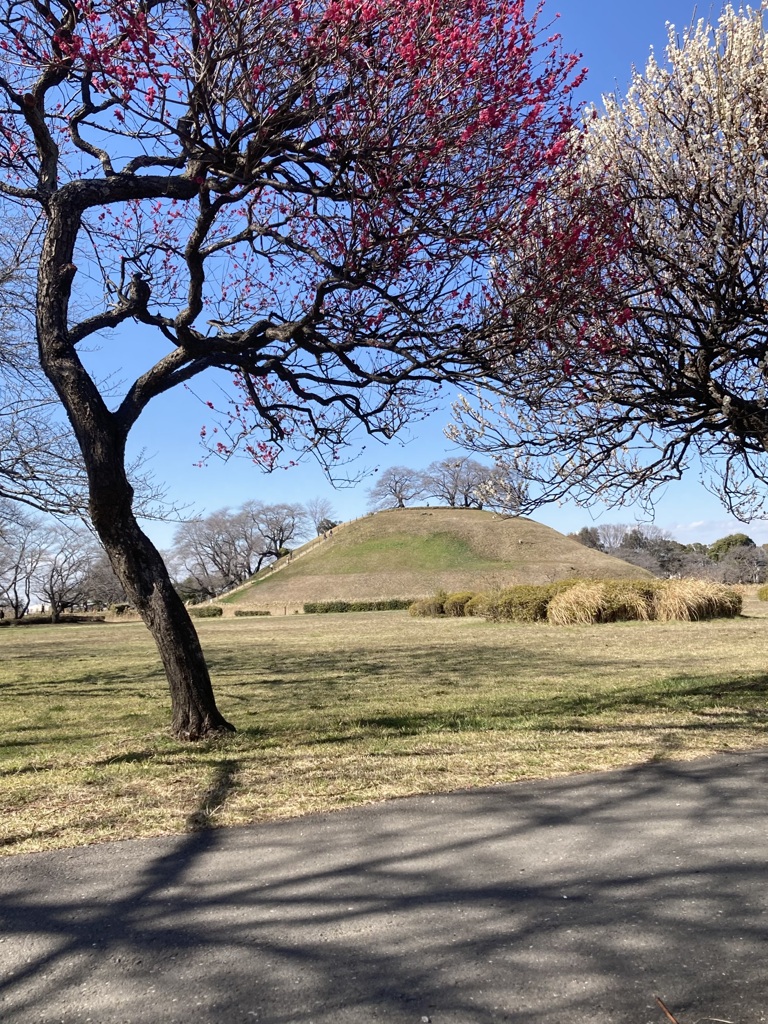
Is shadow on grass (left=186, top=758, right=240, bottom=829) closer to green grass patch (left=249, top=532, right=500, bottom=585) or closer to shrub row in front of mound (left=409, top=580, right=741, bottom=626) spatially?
shrub row in front of mound (left=409, top=580, right=741, bottom=626)

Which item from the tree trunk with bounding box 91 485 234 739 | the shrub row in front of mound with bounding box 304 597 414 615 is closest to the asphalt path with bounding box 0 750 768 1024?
the tree trunk with bounding box 91 485 234 739

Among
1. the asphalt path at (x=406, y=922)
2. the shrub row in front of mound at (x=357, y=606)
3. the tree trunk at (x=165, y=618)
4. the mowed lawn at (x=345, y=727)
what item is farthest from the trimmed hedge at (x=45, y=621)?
the asphalt path at (x=406, y=922)

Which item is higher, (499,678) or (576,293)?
(576,293)

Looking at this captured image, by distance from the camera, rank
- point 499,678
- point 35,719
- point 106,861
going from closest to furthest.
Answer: point 106,861, point 35,719, point 499,678

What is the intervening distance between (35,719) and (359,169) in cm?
809

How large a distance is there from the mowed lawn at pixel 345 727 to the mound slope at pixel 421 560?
4014 centimetres

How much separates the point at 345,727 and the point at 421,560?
62.3 m

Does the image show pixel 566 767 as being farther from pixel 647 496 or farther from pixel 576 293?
pixel 647 496

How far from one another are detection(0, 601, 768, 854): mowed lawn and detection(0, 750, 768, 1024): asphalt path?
27.2 inches

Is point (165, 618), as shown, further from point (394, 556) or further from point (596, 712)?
point (394, 556)

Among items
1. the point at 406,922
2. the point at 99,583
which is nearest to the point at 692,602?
the point at 406,922

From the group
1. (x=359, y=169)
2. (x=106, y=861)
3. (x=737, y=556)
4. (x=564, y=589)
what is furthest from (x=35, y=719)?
(x=737, y=556)

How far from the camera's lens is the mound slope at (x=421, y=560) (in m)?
61.1

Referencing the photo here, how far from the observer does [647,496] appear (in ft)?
33.9
